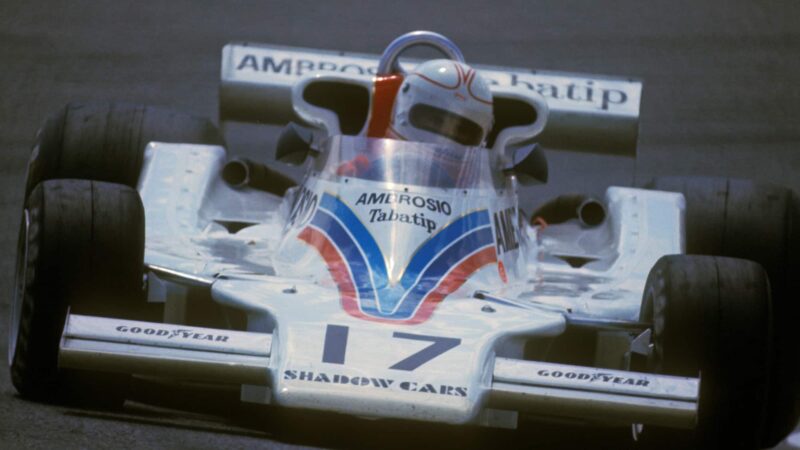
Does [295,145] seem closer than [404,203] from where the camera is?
No

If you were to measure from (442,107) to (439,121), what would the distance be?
0.21 feet

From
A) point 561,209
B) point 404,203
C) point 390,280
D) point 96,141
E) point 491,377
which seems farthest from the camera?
point 561,209

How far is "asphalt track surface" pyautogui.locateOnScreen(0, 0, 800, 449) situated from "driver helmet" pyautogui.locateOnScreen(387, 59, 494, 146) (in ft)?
12.6

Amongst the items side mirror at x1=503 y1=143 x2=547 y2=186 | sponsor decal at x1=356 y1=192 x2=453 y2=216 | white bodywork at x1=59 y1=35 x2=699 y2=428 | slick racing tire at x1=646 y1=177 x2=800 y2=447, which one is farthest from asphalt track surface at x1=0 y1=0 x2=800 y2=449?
sponsor decal at x1=356 y1=192 x2=453 y2=216

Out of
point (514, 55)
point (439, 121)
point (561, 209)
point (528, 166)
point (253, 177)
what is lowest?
point (514, 55)

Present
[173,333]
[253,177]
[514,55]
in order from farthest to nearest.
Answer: [514,55]
[253,177]
[173,333]

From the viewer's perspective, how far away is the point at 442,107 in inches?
321

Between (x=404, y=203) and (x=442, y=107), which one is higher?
(x=442, y=107)

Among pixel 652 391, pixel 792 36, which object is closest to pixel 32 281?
pixel 652 391

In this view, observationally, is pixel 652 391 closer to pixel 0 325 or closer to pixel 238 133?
pixel 0 325

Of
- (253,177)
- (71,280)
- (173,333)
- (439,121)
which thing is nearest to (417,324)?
(173,333)

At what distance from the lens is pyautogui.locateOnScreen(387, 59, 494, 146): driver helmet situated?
8156 millimetres

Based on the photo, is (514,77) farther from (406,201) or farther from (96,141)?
(406,201)

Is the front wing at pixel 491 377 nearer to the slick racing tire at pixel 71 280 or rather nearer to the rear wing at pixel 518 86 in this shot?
the slick racing tire at pixel 71 280
